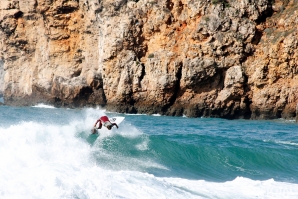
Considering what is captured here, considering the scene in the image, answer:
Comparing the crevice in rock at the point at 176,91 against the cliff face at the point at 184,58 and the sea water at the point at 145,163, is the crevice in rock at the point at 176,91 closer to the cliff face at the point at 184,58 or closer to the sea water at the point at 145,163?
the cliff face at the point at 184,58

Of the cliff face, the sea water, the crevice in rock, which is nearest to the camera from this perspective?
the sea water

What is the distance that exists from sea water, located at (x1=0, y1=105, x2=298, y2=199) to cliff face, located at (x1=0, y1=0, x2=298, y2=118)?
7.21m

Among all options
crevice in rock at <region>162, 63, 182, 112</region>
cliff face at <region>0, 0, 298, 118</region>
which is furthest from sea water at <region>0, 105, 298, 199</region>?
crevice in rock at <region>162, 63, 182, 112</region>

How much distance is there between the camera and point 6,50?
4788cm

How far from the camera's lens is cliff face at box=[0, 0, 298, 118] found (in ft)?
104

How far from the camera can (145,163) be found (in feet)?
51.1

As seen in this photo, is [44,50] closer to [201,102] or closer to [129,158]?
[201,102]

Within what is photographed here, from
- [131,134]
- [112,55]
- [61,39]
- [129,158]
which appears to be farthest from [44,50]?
[129,158]

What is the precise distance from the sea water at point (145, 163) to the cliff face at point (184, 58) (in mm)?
7211

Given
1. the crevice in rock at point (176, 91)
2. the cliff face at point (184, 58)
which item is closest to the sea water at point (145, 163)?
the cliff face at point (184, 58)

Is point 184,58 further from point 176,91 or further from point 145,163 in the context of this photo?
point 145,163

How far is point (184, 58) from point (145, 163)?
60.6ft

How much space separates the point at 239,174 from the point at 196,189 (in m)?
3.65

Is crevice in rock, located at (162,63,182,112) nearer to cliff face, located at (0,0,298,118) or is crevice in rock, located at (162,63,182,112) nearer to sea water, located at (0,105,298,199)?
cliff face, located at (0,0,298,118)
